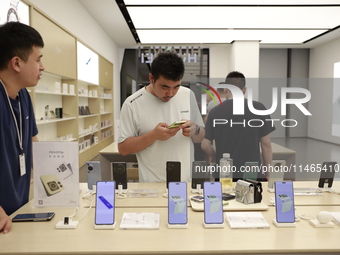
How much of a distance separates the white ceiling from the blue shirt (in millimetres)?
4439

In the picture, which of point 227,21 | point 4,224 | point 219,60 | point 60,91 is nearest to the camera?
point 4,224

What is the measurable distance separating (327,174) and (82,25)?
5.44 metres

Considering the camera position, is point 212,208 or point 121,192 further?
point 121,192

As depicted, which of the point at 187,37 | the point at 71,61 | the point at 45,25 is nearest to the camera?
the point at 45,25

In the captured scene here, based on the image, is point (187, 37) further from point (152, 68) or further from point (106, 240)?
point (106, 240)

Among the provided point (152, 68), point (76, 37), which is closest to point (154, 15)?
point (76, 37)

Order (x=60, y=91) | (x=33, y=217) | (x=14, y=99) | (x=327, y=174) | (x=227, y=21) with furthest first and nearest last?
(x=227, y=21), (x=60, y=91), (x=327, y=174), (x=14, y=99), (x=33, y=217)

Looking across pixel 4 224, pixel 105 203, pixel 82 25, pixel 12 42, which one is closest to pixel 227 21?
pixel 82 25

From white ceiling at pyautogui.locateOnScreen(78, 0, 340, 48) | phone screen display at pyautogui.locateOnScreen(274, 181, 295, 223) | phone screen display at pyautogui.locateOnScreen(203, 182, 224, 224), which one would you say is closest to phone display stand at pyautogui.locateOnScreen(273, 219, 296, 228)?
phone screen display at pyautogui.locateOnScreen(274, 181, 295, 223)

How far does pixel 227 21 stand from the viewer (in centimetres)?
681

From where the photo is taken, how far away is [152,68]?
210 cm

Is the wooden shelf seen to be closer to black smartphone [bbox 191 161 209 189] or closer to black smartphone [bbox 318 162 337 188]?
black smartphone [bbox 191 161 209 189]

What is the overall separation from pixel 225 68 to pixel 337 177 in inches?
345

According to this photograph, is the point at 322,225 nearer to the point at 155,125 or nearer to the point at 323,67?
the point at 155,125
